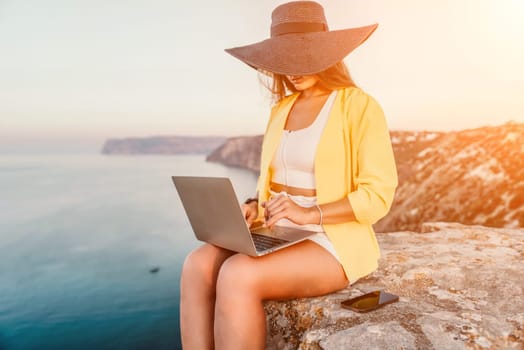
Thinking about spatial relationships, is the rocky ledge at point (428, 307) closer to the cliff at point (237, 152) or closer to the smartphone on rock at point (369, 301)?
the smartphone on rock at point (369, 301)

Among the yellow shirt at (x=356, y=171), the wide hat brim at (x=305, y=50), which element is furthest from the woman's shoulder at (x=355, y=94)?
the wide hat brim at (x=305, y=50)

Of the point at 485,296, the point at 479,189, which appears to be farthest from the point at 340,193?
the point at 479,189

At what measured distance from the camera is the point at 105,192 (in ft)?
46.9

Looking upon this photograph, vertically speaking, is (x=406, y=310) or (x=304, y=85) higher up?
(x=304, y=85)

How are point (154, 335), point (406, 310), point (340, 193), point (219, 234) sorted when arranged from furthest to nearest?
point (154, 335)
point (340, 193)
point (219, 234)
point (406, 310)

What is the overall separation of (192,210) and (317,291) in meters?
0.54

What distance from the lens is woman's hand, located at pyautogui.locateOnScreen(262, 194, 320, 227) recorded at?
1576 mm

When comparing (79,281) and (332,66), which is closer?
(332,66)

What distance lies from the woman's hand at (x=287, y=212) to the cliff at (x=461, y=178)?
315 cm

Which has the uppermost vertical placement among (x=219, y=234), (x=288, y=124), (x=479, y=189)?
(x=288, y=124)

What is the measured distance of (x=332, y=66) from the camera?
1.84 meters

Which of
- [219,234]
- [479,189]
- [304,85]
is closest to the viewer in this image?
[219,234]

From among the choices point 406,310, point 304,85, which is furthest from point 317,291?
point 304,85

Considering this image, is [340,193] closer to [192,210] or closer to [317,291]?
[317,291]
